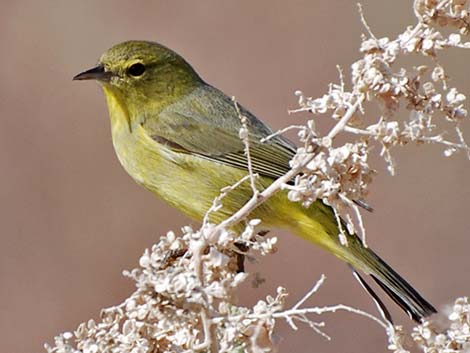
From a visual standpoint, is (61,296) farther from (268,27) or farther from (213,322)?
(213,322)

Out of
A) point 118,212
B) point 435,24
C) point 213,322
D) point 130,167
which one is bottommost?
point 213,322

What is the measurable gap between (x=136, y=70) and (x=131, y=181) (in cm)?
284

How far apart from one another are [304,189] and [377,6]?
608cm

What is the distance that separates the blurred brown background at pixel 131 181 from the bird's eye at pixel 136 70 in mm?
1980

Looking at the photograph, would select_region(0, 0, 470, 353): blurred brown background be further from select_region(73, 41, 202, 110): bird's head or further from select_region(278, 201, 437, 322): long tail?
select_region(278, 201, 437, 322): long tail

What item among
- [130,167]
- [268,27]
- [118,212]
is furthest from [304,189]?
[268,27]

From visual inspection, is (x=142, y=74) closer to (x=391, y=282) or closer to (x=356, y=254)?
(x=356, y=254)

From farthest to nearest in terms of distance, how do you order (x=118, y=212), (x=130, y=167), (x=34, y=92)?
(x=34, y=92) < (x=118, y=212) < (x=130, y=167)

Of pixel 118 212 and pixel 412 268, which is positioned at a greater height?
pixel 118 212

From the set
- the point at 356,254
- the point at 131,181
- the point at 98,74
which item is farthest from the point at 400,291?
the point at 131,181

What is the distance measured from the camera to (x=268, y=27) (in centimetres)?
849

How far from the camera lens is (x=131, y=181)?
7305 millimetres

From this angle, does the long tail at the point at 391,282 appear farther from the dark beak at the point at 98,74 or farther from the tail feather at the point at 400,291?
the dark beak at the point at 98,74

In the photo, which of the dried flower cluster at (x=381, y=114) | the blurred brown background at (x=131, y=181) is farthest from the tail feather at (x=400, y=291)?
the blurred brown background at (x=131, y=181)
